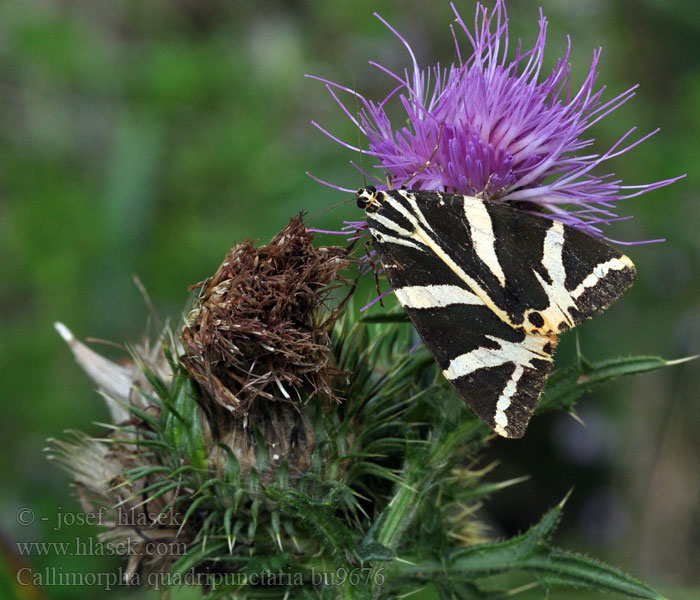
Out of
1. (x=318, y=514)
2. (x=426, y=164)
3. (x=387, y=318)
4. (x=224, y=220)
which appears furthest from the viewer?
(x=224, y=220)

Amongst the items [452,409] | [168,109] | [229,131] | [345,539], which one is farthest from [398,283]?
[168,109]

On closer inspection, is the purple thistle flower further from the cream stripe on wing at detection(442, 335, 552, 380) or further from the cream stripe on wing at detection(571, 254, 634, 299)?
the cream stripe on wing at detection(442, 335, 552, 380)

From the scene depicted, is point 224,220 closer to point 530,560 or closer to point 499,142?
point 499,142

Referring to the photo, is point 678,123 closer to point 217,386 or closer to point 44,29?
point 217,386

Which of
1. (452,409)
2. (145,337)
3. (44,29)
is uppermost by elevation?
(44,29)

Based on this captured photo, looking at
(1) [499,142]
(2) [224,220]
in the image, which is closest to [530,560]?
(1) [499,142]

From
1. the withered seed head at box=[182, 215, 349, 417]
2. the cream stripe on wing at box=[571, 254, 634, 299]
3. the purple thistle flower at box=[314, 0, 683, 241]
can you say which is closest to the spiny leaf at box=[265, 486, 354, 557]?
the withered seed head at box=[182, 215, 349, 417]
